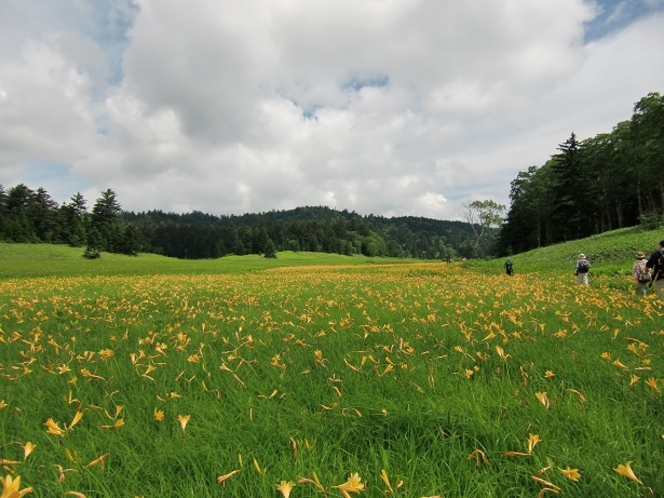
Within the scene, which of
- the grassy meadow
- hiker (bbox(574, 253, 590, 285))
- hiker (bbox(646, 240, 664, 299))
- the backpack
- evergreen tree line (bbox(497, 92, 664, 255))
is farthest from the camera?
evergreen tree line (bbox(497, 92, 664, 255))

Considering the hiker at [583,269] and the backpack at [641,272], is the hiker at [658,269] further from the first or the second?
the hiker at [583,269]

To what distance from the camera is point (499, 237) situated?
78.6 metres

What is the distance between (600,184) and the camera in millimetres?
52719

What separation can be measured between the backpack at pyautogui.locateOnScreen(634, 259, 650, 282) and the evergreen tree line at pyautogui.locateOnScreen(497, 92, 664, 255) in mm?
30009

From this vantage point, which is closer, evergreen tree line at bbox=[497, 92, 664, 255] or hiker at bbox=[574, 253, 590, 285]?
hiker at bbox=[574, 253, 590, 285]

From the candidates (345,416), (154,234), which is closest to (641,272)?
(345,416)

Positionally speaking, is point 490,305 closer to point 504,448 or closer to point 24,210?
point 504,448

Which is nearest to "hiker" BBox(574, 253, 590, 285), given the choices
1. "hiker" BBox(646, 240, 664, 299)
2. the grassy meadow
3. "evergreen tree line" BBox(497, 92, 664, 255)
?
"hiker" BBox(646, 240, 664, 299)

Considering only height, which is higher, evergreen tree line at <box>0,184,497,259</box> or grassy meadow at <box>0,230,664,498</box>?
evergreen tree line at <box>0,184,497,259</box>

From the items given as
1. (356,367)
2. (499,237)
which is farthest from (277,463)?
(499,237)

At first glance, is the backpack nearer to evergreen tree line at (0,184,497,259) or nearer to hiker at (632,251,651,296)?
hiker at (632,251,651,296)

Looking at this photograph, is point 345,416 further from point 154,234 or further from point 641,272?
point 154,234

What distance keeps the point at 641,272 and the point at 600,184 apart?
181ft

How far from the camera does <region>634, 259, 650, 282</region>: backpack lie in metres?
9.59
